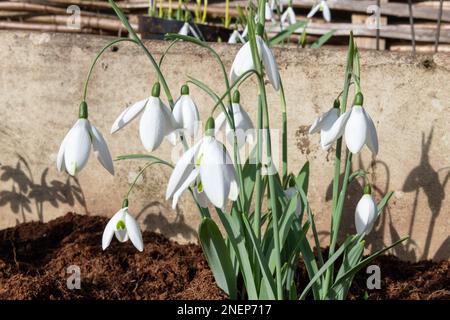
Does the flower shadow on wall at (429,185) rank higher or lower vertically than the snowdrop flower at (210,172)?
lower

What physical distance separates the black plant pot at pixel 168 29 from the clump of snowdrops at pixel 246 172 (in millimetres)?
1335

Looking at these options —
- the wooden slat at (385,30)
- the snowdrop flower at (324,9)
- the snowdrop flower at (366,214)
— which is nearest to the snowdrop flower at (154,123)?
the snowdrop flower at (366,214)

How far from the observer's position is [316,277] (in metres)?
1.91

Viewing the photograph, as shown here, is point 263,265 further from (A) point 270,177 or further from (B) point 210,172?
(B) point 210,172

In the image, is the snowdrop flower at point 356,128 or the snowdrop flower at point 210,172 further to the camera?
the snowdrop flower at point 356,128

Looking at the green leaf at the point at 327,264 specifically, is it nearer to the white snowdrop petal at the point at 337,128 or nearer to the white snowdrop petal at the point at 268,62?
the white snowdrop petal at the point at 337,128

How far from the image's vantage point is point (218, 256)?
6.75 feet

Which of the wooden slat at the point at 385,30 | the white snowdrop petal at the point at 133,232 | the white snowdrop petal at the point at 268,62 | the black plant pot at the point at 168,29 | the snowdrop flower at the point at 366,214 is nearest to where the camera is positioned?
the white snowdrop petal at the point at 268,62

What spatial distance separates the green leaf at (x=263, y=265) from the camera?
1.83 m

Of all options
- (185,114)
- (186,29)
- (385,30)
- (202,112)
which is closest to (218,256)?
(185,114)

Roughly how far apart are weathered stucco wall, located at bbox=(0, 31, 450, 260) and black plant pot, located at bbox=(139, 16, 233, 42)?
1.87 feet

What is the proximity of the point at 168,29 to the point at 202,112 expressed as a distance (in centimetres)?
88

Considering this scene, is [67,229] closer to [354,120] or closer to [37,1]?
[354,120]
